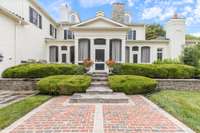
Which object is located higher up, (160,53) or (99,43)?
(99,43)

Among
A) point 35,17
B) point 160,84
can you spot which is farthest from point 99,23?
point 160,84

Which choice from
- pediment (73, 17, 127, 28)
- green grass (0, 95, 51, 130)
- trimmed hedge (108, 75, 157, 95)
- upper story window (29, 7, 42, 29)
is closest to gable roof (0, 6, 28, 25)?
upper story window (29, 7, 42, 29)

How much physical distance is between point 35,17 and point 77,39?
5.10 meters

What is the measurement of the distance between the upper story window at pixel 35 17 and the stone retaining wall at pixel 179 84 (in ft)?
42.8

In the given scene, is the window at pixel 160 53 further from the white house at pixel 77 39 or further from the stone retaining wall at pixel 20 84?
the stone retaining wall at pixel 20 84

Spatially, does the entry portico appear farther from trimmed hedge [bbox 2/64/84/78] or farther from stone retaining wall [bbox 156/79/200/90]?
stone retaining wall [bbox 156/79/200/90]

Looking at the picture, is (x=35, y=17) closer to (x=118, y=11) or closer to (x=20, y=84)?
(x=20, y=84)

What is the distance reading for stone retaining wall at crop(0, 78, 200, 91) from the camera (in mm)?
14531

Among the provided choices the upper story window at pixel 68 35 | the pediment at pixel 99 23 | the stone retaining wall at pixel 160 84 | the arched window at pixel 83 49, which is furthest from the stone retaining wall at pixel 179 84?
the upper story window at pixel 68 35

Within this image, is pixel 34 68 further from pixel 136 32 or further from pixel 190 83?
pixel 136 32

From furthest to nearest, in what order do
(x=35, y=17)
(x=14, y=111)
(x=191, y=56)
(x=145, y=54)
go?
(x=145, y=54) → (x=35, y=17) → (x=191, y=56) → (x=14, y=111)

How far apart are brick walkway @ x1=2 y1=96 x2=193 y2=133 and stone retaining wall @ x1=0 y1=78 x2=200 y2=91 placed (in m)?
5.90

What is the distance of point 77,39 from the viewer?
19.9m

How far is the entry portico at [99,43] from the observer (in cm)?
1980
